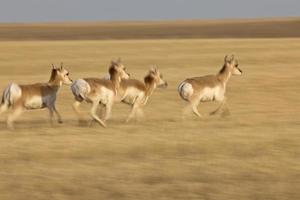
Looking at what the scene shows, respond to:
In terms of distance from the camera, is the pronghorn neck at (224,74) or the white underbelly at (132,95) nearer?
the white underbelly at (132,95)

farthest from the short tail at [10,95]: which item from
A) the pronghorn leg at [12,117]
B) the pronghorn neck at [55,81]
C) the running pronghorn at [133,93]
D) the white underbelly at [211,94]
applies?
the white underbelly at [211,94]

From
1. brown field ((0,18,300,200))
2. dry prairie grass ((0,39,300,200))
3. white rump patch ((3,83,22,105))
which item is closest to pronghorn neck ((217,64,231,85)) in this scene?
brown field ((0,18,300,200))

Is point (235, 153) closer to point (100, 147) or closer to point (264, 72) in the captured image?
Result: point (100, 147)

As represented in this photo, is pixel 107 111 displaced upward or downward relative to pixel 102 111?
downward

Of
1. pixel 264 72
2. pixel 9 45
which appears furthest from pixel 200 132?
pixel 9 45

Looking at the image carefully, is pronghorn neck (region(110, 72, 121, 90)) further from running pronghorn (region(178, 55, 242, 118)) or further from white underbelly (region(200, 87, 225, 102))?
white underbelly (region(200, 87, 225, 102))

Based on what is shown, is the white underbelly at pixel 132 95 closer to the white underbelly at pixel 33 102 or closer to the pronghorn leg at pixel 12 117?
the white underbelly at pixel 33 102

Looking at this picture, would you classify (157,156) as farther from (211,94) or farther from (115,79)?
A: (211,94)

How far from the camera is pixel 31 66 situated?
39188mm

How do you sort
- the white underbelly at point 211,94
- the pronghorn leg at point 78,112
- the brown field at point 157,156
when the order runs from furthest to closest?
1. the white underbelly at point 211,94
2. the pronghorn leg at point 78,112
3. the brown field at point 157,156

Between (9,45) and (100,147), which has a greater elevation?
(9,45)

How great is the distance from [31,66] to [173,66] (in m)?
7.40

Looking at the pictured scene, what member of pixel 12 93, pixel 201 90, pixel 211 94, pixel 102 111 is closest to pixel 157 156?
pixel 12 93

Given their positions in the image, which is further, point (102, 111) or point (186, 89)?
point (186, 89)
